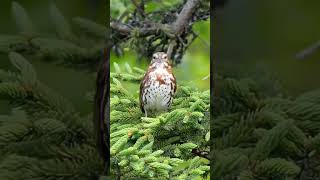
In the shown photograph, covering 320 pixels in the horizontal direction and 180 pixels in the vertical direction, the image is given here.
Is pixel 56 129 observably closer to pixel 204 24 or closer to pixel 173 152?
pixel 173 152

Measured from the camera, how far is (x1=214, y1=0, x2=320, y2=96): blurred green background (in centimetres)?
161

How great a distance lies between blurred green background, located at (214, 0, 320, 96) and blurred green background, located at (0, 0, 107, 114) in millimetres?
270

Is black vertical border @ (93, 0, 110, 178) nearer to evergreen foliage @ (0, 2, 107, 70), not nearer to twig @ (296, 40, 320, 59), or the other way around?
evergreen foliage @ (0, 2, 107, 70)

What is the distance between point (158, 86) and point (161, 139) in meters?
0.15

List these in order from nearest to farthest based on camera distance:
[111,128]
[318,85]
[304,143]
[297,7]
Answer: [304,143] < [111,128] < [318,85] < [297,7]

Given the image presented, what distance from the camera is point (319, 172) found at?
137cm

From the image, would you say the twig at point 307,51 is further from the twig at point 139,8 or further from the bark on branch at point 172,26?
the twig at point 139,8

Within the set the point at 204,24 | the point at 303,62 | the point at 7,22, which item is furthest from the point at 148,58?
the point at 303,62

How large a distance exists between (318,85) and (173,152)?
53 cm

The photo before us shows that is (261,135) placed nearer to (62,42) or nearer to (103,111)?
(103,111)

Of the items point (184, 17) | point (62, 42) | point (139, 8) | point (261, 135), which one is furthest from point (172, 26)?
point (261, 135)

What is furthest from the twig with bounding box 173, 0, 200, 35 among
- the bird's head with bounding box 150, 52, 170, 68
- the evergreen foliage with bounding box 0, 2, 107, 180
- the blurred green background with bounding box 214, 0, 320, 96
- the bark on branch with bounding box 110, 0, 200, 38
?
the evergreen foliage with bounding box 0, 2, 107, 180

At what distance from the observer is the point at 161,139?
4.77 feet

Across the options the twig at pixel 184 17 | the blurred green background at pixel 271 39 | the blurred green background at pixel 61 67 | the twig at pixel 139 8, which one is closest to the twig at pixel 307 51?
the blurred green background at pixel 271 39
